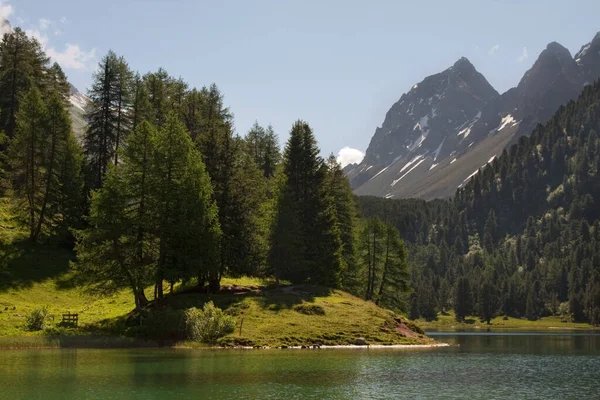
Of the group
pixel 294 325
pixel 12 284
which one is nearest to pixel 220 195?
pixel 294 325

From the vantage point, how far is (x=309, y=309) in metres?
66.0

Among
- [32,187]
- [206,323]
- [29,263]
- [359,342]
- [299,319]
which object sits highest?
[32,187]

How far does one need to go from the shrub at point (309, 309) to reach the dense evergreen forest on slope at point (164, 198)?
9.45 meters

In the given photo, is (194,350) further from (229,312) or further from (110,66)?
(110,66)

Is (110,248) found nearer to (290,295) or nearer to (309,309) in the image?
(290,295)

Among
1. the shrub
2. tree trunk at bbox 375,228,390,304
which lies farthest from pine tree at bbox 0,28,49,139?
tree trunk at bbox 375,228,390,304

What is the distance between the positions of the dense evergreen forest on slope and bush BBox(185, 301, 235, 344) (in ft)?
19.4

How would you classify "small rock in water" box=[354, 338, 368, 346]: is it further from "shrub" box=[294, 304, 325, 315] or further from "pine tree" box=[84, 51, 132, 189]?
"pine tree" box=[84, 51, 132, 189]

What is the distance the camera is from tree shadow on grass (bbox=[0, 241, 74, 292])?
2670 inches

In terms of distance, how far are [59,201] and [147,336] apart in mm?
29884

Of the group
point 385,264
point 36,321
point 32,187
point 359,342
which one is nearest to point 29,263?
point 32,187

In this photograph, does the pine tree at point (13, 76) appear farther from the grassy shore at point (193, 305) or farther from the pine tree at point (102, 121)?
the grassy shore at point (193, 305)

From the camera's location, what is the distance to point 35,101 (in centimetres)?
7700

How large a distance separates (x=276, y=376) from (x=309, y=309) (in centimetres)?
2615
